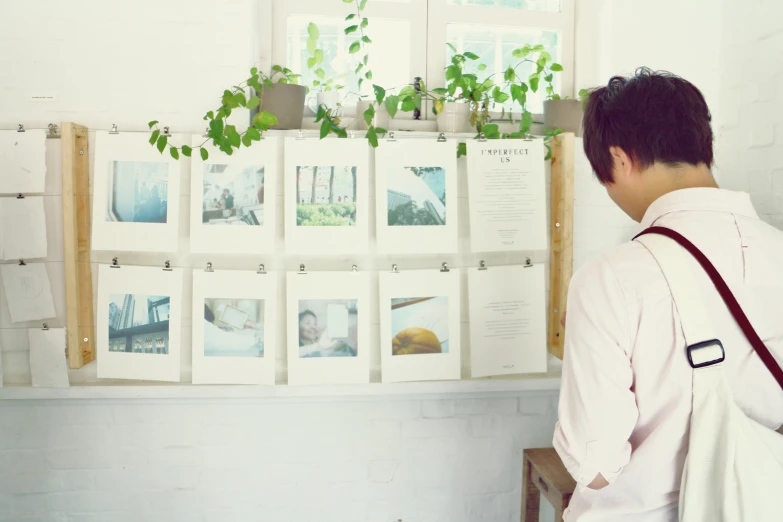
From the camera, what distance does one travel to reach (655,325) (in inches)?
34.0

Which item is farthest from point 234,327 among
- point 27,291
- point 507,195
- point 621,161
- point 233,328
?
point 621,161

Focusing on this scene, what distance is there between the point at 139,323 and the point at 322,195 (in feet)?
2.18

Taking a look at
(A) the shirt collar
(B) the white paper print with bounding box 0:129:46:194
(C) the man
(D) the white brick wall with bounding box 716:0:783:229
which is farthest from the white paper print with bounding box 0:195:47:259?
(D) the white brick wall with bounding box 716:0:783:229

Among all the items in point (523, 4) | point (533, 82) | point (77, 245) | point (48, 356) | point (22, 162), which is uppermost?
point (523, 4)

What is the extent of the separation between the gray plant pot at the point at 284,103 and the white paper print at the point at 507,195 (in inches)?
21.1

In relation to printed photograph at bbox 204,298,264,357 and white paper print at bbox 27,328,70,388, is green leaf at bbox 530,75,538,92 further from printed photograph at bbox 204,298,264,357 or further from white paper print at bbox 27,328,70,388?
white paper print at bbox 27,328,70,388

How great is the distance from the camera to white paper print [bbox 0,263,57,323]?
1.63m

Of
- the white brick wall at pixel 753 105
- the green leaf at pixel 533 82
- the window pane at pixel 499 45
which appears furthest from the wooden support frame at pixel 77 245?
the white brick wall at pixel 753 105

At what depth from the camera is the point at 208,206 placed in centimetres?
165

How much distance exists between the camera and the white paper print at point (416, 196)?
66.5 inches

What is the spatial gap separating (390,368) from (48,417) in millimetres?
1055

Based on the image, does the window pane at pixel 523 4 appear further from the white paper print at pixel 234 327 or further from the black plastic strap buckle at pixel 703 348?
the black plastic strap buckle at pixel 703 348

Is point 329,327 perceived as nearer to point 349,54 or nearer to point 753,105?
point 349,54

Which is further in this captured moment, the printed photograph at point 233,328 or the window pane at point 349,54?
the window pane at point 349,54
